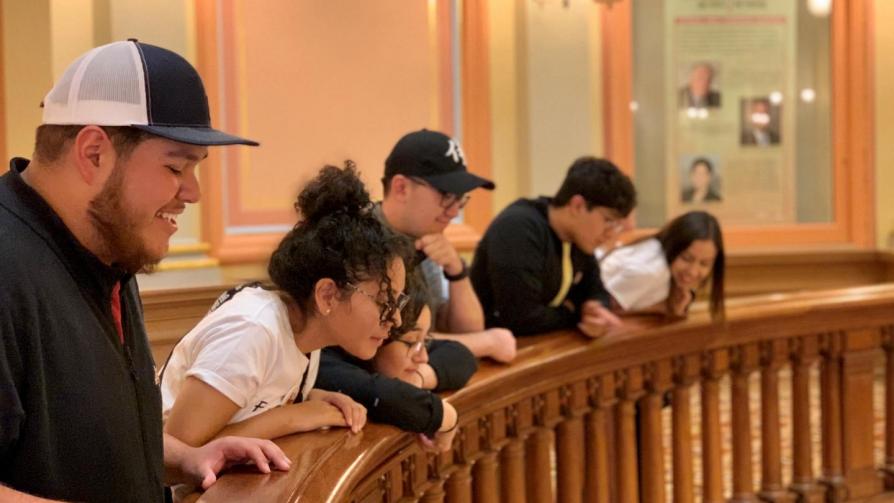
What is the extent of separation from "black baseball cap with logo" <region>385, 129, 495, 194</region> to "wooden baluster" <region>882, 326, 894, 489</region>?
2204 mm

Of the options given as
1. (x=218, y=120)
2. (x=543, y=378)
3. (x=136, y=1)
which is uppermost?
→ (x=136, y=1)

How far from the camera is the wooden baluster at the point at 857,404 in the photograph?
15.4 feet

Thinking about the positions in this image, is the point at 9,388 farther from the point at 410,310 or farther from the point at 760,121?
the point at 760,121

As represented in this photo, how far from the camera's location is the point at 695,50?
27.1ft

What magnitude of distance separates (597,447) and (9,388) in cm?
256

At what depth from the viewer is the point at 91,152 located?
1.64m

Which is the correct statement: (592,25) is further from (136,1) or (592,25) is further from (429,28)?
(136,1)

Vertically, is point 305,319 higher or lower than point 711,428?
higher

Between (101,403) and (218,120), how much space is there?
4.56m

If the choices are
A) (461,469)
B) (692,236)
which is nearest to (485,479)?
(461,469)

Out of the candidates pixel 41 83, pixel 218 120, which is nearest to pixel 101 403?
pixel 41 83

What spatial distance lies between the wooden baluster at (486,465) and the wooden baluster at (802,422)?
5.91ft

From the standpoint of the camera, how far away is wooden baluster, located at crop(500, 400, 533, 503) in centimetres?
335

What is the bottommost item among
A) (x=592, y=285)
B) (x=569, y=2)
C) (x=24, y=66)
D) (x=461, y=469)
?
(x=461, y=469)
